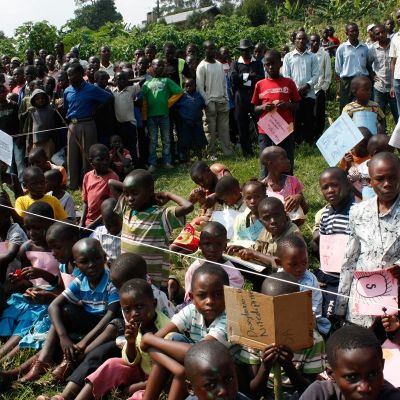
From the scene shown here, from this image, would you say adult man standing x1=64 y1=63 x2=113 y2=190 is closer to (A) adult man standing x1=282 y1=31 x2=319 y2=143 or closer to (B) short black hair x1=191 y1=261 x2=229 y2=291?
(A) adult man standing x1=282 y1=31 x2=319 y2=143

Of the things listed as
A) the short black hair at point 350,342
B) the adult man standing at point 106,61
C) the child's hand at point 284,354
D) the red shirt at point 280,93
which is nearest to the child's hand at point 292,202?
the red shirt at point 280,93

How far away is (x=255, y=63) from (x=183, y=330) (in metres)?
7.43

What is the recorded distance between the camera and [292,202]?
644 cm

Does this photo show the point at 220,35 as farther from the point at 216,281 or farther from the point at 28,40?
the point at 216,281

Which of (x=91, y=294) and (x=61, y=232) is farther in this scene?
(x=61, y=232)

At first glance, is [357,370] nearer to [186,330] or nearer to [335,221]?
[186,330]

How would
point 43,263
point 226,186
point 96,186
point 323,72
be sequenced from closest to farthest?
1. point 43,263
2. point 226,186
3. point 96,186
4. point 323,72

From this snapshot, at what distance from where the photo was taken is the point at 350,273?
475 cm

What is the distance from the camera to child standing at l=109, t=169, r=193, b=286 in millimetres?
5707

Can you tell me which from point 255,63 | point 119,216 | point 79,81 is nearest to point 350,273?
point 119,216

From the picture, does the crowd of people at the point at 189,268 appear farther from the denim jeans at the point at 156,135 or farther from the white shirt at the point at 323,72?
the white shirt at the point at 323,72

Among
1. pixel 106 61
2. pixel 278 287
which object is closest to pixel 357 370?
pixel 278 287

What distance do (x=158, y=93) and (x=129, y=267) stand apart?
609 cm

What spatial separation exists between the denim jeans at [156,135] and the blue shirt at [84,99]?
1161 mm
